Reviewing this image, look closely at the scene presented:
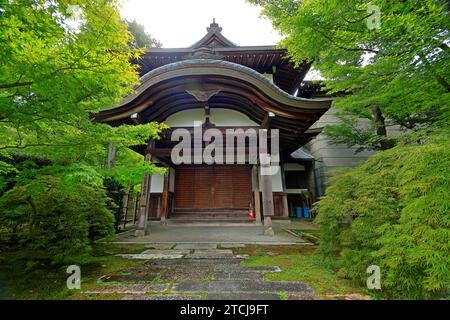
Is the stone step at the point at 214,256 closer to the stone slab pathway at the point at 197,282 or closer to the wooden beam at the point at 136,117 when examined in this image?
the stone slab pathway at the point at 197,282

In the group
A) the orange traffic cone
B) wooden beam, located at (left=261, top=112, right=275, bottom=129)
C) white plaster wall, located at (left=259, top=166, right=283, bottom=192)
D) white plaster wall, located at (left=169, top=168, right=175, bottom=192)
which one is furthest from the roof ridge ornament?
the orange traffic cone

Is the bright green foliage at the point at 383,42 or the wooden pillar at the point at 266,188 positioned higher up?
the bright green foliage at the point at 383,42

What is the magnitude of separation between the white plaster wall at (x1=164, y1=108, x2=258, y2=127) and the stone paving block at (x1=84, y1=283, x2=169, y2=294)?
5313 mm

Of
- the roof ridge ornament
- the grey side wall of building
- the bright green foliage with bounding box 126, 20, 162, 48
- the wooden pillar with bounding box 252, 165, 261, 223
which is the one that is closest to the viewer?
the wooden pillar with bounding box 252, 165, 261, 223

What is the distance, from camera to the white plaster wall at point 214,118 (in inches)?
264

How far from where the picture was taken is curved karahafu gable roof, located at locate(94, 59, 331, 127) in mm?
5078

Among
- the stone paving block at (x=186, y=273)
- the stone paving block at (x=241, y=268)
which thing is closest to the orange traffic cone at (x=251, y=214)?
the stone paving block at (x=241, y=268)

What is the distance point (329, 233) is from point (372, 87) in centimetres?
409

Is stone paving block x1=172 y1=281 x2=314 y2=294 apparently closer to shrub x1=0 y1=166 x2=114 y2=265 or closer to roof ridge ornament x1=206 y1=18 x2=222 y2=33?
shrub x1=0 y1=166 x2=114 y2=265

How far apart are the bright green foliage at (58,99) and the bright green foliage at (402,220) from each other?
3396 mm

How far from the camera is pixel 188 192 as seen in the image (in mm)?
8977

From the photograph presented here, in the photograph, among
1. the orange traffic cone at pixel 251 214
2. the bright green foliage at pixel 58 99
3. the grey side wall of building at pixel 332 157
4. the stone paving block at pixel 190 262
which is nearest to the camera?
the bright green foliage at pixel 58 99
